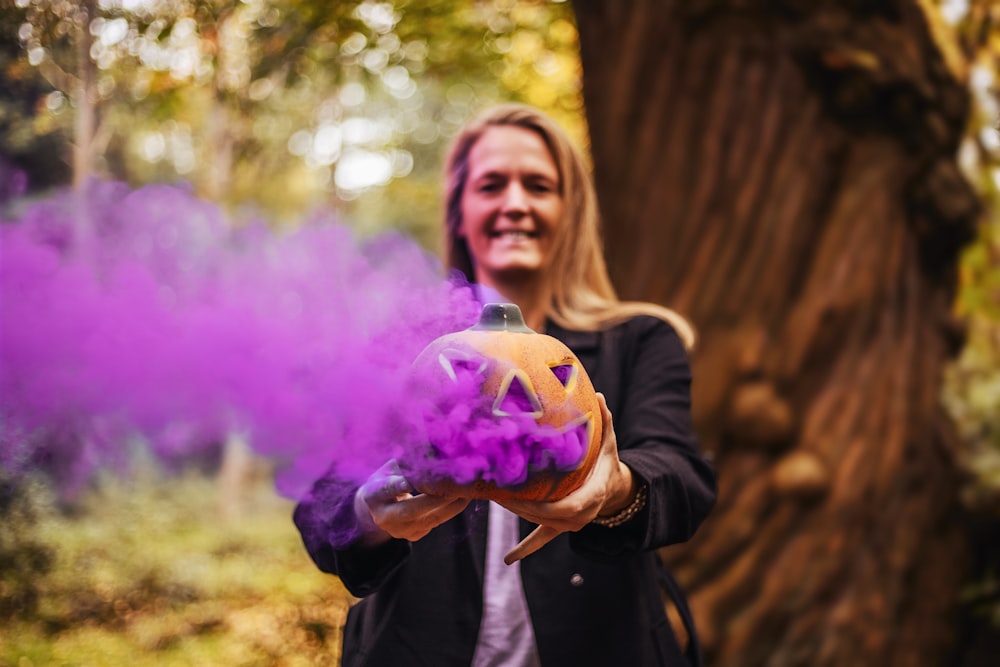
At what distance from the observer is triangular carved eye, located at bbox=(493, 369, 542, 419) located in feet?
4.23

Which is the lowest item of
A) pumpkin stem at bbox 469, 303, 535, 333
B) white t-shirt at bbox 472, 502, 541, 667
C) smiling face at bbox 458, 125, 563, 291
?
white t-shirt at bbox 472, 502, 541, 667

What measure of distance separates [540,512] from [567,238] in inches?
40.1

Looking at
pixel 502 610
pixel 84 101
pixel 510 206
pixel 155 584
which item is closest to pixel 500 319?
pixel 510 206

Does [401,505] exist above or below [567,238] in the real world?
below

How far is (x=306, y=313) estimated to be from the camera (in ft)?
5.35

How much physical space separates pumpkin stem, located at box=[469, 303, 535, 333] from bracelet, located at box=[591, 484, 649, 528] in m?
0.42

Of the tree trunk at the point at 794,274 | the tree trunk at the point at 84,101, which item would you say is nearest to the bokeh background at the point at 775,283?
the tree trunk at the point at 794,274

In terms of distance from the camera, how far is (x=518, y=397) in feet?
4.31

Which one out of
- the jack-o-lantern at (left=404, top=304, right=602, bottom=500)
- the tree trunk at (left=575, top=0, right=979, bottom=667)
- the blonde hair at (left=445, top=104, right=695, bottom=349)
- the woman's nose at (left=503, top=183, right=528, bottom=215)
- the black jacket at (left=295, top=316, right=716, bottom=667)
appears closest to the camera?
the jack-o-lantern at (left=404, top=304, right=602, bottom=500)

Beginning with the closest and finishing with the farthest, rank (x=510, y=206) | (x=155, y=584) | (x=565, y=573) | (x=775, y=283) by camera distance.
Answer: (x=565, y=573), (x=510, y=206), (x=775, y=283), (x=155, y=584)

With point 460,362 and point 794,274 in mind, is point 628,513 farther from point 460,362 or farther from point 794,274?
point 794,274

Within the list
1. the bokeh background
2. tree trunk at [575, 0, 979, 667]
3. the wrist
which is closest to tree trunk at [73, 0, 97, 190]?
the bokeh background

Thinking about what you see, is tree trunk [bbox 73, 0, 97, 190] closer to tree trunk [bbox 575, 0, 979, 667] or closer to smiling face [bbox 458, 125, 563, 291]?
smiling face [bbox 458, 125, 563, 291]

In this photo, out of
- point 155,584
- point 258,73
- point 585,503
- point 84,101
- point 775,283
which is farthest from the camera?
point 155,584
